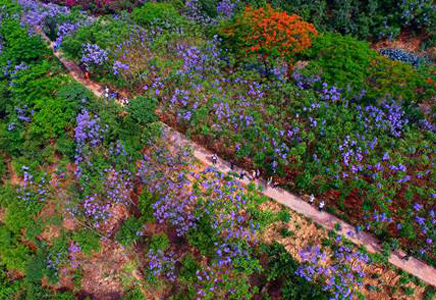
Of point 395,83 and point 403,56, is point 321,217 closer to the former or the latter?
point 395,83

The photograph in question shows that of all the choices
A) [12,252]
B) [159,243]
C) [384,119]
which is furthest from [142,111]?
[384,119]

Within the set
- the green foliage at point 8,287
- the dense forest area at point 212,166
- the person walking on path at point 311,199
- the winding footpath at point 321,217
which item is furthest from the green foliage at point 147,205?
the green foliage at point 8,287

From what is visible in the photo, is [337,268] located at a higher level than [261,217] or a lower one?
lower

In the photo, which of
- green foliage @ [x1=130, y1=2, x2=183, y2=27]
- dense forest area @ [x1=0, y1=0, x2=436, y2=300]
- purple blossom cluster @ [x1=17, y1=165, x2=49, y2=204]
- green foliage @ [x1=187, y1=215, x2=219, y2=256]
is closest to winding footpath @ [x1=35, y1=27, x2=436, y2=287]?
dense forest area @ [x1=0, y1=0, x2=436, y2=300]

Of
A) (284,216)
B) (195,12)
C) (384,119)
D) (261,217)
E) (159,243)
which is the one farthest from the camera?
(195,12)

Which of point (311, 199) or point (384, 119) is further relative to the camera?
point (384, 119)

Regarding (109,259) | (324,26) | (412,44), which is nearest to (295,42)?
(324,26)

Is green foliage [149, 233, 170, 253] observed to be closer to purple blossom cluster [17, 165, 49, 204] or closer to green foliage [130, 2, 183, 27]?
purple blossom cluster [17, 165, 49, 204]

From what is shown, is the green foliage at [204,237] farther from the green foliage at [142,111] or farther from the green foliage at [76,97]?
the green foliage at [76,97]
